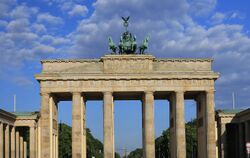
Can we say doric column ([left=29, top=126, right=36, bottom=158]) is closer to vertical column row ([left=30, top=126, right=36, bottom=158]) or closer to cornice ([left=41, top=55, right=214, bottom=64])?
vertical column row ([left=30, top=126, right=36, bottom=158])

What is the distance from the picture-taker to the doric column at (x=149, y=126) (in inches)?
3059

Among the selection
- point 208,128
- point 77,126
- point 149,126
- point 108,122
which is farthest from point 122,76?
point 208,128

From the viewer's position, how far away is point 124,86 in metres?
78.4

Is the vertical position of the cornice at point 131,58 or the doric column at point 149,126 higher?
the cornice at point 131,58

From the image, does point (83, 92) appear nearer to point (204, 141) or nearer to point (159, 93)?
point (159, 93)

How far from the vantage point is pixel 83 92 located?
259ft

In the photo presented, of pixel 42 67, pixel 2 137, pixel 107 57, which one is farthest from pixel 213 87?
pixel 2 137

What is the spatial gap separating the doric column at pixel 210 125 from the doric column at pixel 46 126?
2244 cm

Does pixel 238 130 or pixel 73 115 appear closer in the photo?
Answer: pixel 73 115

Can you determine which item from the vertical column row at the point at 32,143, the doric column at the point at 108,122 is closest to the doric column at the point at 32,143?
the vertical column row at the point at 32,143

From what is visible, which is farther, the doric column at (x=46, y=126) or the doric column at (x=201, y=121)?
the doric column at (x=201, y=121)

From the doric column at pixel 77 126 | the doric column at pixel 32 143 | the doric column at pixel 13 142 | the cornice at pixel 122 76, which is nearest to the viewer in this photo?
the doric column at pixel 32 143

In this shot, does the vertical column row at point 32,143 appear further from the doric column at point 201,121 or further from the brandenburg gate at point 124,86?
the doric column at point 201,121

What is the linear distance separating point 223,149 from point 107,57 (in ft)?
72.8
